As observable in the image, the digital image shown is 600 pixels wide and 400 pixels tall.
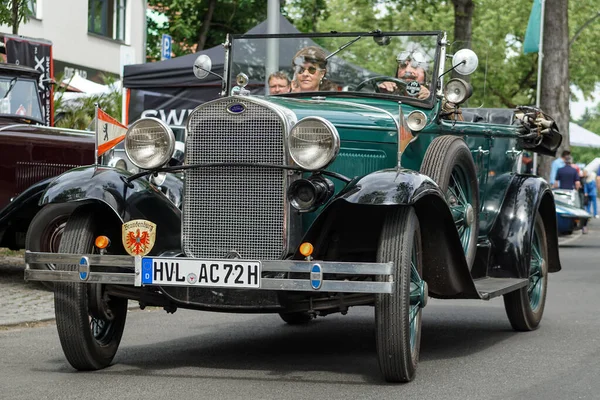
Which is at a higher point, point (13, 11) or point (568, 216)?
point (13, 11)

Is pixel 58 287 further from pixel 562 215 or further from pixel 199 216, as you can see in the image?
pixel 562 215

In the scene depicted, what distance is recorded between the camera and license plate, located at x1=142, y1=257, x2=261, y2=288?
610 centimetres

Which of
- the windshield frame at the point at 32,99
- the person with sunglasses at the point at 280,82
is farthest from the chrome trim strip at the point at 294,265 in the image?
the windshield frame at the point at 32,99

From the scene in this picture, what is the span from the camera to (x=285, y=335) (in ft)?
27.8

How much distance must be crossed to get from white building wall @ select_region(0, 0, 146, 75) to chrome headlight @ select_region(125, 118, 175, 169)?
22192mm

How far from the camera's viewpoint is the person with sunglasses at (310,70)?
8.13 meters

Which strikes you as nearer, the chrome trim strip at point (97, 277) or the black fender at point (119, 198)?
the chrome trim strip at point (97, 277)

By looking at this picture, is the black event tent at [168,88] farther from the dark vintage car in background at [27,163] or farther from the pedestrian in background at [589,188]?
the pedestrian in background at [589,188]

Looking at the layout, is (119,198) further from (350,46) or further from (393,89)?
(350,46)

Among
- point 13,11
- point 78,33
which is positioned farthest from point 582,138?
point 13,11

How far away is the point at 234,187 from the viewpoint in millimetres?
6504

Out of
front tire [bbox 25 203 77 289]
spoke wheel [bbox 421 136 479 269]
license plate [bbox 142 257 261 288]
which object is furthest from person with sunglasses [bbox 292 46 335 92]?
front tire [bbox 25 203 77 289]

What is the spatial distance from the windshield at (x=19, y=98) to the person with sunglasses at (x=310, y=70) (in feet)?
16.5

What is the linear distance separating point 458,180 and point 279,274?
1.94 metres
